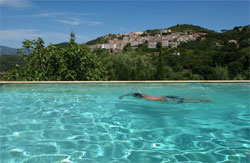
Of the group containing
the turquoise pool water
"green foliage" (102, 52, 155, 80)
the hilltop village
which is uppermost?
the hilltop village

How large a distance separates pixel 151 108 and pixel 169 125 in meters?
1.16

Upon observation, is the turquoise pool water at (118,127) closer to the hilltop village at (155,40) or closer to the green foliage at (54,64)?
the green foliage at (54,64)

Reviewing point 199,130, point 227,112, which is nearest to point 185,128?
point 199,130

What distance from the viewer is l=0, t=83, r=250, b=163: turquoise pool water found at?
226cm

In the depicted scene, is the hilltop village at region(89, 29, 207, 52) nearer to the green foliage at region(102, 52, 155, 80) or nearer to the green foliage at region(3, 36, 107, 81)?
the green foliage at region(102, 52, 155, 80)

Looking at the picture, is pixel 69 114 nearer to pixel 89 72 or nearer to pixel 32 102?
pixel 32 102

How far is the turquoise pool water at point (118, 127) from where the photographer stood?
88.9 inches

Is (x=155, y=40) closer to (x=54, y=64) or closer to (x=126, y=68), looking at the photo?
(x=126, y=68)

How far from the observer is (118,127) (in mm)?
3176

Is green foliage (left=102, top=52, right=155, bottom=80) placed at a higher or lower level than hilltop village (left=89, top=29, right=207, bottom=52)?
lower

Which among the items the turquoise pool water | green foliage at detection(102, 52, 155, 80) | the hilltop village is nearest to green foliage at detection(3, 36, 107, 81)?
the turquoise pool water

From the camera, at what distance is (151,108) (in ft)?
14.6

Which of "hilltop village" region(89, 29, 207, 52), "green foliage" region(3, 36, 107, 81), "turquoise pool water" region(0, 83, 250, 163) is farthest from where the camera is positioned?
"hilltop village" region(89, 29, 207, 52)

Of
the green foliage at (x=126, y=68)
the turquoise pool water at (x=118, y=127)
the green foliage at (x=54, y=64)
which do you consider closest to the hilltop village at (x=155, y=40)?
the green foliage at (x=126, y=68)
